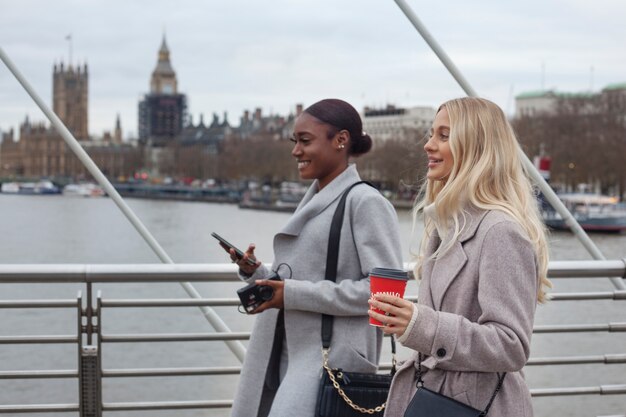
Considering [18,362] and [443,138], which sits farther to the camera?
[18,362]

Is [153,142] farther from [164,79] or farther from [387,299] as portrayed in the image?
[387,299]

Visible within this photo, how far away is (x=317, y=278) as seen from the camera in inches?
79.6

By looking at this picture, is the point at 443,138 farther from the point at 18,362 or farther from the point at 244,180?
the point at 244,180

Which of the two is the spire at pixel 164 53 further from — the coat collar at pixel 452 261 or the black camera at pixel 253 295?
the coat collar at pixel 452 261

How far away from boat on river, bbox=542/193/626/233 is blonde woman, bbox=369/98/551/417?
103ft

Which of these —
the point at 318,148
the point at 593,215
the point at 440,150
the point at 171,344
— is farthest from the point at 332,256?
the point at 593,215

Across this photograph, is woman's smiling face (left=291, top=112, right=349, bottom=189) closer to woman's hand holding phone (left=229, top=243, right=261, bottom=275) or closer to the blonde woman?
woman's hand holding phone (left=229, top=243, right=261, bottom=275)

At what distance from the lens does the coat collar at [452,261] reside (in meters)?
1.50

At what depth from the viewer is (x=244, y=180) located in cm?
7081

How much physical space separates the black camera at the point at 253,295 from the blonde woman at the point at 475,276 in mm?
413

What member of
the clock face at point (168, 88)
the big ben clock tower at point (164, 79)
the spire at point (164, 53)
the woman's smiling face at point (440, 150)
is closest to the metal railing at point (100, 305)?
→ the woman's smiling face at point (440, 150)

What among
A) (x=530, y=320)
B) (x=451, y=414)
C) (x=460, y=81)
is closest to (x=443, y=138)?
(x=530, y=320)

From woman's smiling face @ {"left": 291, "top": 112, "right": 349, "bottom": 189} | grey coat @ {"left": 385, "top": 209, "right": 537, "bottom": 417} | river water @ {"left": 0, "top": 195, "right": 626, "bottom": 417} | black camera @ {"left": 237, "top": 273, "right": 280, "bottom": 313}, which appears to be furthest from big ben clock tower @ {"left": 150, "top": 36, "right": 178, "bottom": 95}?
grey coat @ {"left": 385, "top": 209, "right": 537, "bottom": 417}

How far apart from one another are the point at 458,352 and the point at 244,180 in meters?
69.6
